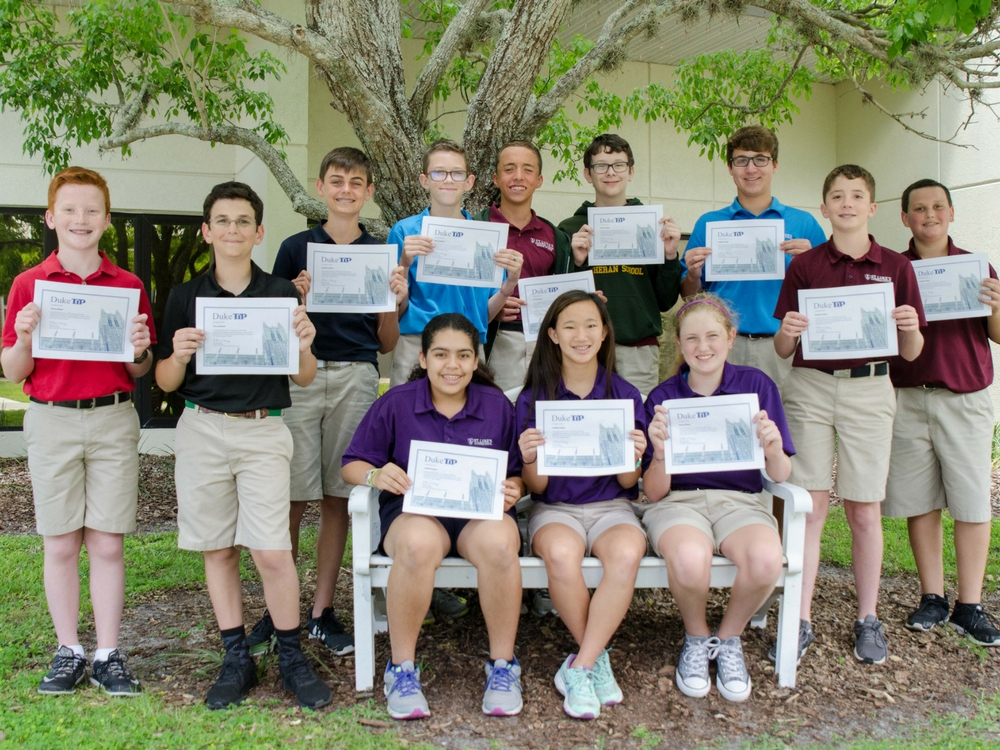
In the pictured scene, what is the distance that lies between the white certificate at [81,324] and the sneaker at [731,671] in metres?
2.69

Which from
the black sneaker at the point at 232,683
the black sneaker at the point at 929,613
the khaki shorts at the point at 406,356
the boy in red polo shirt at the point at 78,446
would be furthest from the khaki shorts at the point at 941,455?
the boy in red polo shirt at the point at 78,446

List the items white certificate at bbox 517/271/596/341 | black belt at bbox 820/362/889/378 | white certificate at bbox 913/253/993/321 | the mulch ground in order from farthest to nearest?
white certificate at bbox 517/271/596/341 < white certificate at bbox 913/253/993/321 < black belt at bbox 820/362/889/378 < the mulch ground

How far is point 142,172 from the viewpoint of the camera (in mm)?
9773

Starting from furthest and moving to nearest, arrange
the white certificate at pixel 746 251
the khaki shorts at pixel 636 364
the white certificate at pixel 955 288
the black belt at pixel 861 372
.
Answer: the khaki shorts at pixel 636 364 < the white certificate at pixel 746 251 < the white certificate at pixel 955 288 < the black belt at pixel 861 372

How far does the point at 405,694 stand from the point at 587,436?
48.5 inches

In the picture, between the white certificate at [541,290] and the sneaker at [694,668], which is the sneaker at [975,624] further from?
the white certificate at [541,290]

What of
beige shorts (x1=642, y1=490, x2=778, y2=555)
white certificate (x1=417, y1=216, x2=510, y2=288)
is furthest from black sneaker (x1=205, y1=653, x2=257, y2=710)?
white certificate (x1=417, y1=216, x2=510, y2=288)

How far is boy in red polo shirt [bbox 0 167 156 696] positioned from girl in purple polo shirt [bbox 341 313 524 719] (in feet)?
3.11

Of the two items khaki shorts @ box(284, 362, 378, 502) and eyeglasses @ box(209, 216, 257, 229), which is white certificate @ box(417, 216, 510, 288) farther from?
eyeglasses @ box(209, 216, 257, 229)

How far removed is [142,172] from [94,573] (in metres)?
7.40

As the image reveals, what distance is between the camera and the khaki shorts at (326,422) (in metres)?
3.90

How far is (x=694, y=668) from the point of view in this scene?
11.4ft

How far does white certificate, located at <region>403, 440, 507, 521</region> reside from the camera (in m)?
3.39

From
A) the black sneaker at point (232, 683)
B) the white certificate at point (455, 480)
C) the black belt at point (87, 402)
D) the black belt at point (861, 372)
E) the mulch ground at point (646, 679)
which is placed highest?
the black belt at point (861, 372)
